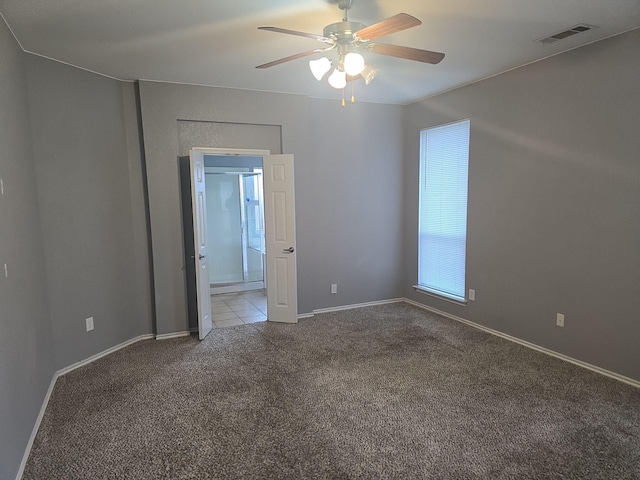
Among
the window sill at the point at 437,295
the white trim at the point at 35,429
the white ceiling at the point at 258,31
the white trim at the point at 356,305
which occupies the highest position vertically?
the white ceiling at the point at 258,31

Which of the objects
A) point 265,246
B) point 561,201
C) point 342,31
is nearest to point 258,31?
point 342,31

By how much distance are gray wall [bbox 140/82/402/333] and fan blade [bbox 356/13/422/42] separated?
252cm

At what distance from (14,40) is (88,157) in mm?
1096

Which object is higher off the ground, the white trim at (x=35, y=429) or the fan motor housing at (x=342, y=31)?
the fan motor housing at (x=342, y=31)

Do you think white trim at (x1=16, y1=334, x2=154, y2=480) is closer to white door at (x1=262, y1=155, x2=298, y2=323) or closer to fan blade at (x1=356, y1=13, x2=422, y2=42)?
white door at (x1=262, y1=155, x2=298, y2=323)

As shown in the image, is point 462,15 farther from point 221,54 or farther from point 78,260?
point 78,260

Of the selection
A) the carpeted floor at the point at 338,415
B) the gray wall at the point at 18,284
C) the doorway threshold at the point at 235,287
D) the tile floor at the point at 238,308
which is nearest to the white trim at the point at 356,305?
the tile floor at the point at 238,308

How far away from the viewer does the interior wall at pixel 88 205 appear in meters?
3.46

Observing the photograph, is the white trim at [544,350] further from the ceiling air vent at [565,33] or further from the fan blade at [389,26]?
the fan blade at [389,26]

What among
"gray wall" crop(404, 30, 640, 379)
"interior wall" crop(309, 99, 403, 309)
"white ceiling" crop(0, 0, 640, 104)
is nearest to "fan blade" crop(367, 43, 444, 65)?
"white ceiling" crop(0, 0, 640, 104)

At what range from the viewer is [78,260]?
145 inches

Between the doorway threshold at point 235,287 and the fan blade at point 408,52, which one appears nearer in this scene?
the fan blade at point 408,52

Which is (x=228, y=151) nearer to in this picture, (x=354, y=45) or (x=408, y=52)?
(x=354, y=45)

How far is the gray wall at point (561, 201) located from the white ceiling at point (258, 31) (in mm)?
305
